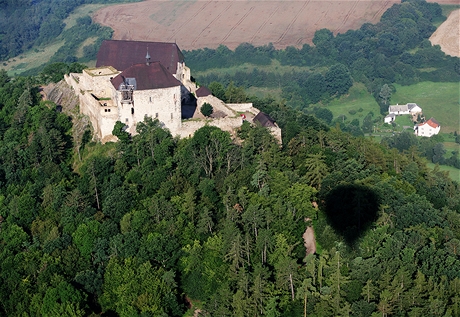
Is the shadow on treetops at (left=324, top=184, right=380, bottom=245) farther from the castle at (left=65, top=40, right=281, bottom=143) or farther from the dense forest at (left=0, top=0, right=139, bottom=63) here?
the dense forest at (left=0, top=0, right=139, bottom=63)

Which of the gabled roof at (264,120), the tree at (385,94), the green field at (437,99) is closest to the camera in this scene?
the gabled roof at (264,120)

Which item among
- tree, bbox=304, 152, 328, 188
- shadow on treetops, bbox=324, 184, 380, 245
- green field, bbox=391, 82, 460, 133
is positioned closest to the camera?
shadow on treetops, bbox=324, 184, 380, 245

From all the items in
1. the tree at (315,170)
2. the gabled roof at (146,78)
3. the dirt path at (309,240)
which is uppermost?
the gabled roof at (146,78)

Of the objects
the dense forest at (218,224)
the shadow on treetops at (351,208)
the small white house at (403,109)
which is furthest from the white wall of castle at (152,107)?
the small white house at (403,109)

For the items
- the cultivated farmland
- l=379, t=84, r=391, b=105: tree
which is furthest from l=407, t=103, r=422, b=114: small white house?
the cultivated farmland

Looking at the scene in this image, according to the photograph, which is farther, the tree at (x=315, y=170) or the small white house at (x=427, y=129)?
the small white house at (x=427, y=129)

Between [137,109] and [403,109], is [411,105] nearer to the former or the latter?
[403,109]

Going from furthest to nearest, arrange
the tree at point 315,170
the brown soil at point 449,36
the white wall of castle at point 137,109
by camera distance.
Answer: the brown soil at point 449,36 → the white wall of castle at point 137,109 → the tree at point 315,170

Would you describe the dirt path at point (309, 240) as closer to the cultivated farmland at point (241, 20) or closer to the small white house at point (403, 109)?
the small white house at point (403, 109)
